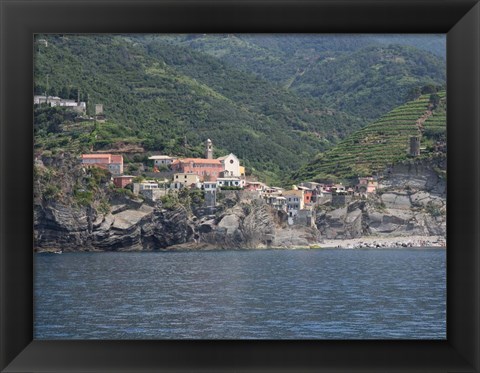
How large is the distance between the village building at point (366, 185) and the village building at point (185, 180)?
19.9 ft

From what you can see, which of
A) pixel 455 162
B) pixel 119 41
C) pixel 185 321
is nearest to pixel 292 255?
pixel 119 41

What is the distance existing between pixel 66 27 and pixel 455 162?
475 millimetres

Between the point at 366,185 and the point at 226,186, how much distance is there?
5.39m

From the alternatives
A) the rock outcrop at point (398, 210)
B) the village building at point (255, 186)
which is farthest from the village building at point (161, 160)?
the rock outcrop at point (398, 210)

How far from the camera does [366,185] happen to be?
1216 inches

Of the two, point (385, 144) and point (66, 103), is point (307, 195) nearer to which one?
point (385, 144)

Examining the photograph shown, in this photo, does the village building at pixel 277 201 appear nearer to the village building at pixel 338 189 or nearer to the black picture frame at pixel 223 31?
the village building at pixel 338 189

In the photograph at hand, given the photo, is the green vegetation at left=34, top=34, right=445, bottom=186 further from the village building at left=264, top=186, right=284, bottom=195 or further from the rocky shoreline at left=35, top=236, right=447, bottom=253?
the rocky shoreline at left=35, top=236, right=447, bottom=253

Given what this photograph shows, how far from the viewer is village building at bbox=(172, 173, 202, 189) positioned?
2905cm

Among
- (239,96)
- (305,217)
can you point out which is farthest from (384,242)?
(239,96)

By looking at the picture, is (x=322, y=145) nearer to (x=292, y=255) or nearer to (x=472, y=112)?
→ (x=292, y=255)

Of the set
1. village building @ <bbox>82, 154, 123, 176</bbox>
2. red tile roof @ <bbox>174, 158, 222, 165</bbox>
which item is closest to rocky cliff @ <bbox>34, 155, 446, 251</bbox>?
village building @ <bbox>82, 154, 123, 176</bbox>

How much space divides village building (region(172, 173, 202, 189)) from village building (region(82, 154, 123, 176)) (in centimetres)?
194

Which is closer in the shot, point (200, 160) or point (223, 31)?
point (223, 31)
